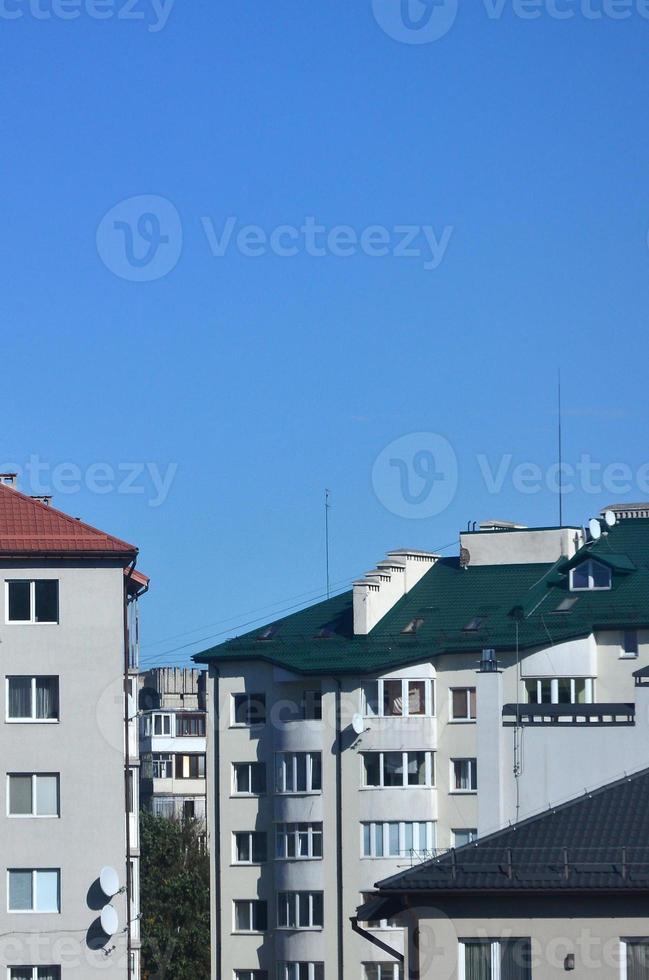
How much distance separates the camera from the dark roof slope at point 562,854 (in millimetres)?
32906

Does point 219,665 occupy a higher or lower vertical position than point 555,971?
higher

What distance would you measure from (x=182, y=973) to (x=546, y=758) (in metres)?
64.2

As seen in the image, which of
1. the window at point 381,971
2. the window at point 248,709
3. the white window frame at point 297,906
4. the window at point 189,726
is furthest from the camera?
the window at point 189,726

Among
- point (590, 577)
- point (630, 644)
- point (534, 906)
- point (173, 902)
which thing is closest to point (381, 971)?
point (630, 644)

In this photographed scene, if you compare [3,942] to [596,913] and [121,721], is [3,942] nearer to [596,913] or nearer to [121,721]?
[121,721]

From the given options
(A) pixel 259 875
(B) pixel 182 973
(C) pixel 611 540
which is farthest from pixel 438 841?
(B) pixel 182 973

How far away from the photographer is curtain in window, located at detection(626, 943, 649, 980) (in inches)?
1284

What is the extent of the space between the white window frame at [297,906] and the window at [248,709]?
695 cm

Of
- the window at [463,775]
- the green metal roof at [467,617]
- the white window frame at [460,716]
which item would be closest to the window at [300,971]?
the window at [463,775]

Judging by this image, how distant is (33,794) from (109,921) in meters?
4.68

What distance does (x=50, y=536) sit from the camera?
6159 cm

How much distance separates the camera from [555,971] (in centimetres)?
3309

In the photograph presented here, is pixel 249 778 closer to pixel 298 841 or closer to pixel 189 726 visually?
pixel 298 841

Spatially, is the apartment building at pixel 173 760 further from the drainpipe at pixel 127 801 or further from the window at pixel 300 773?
the drainpipe at pixel 127 801
